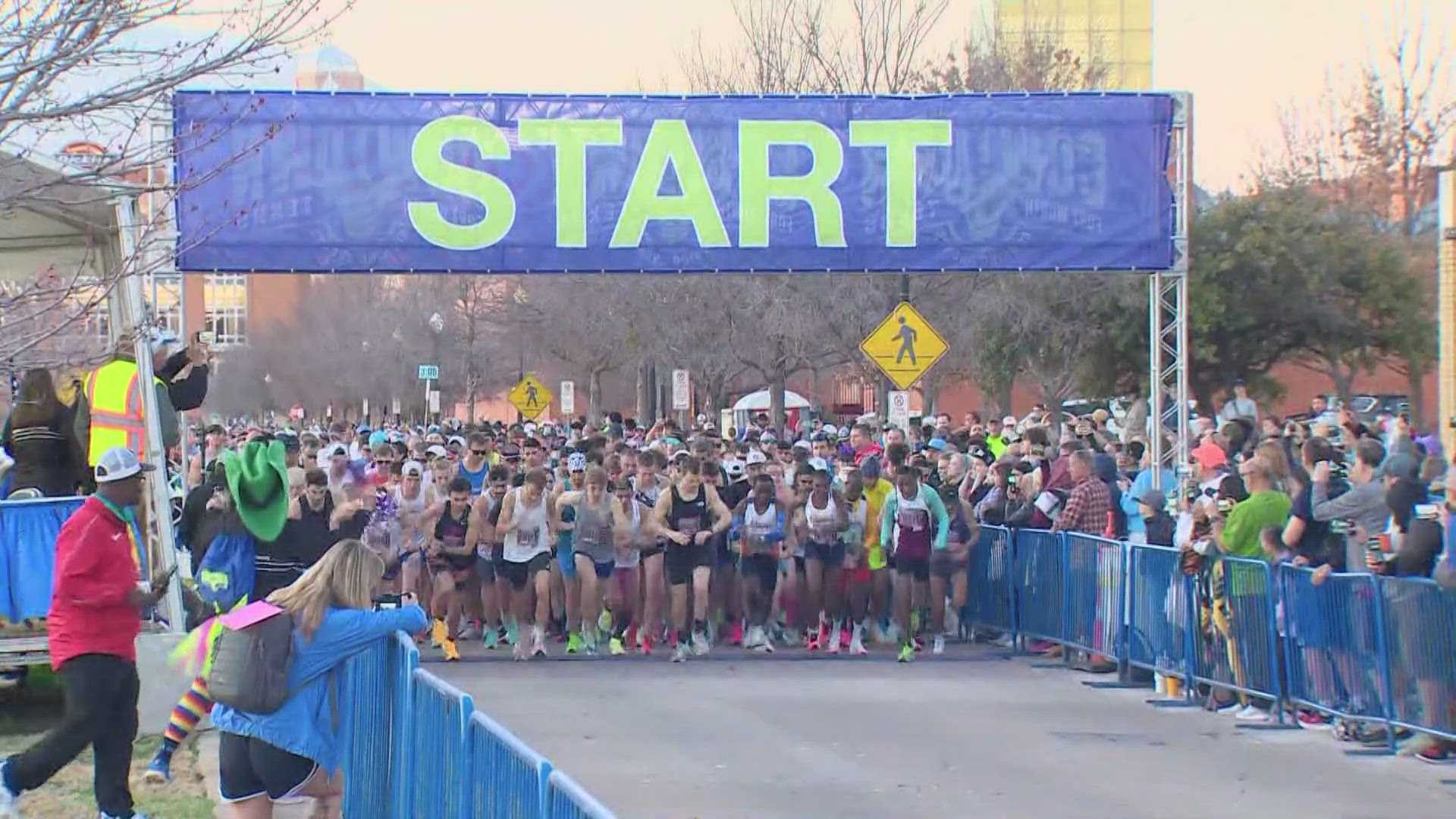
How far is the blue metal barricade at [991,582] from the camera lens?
17234 millimetres

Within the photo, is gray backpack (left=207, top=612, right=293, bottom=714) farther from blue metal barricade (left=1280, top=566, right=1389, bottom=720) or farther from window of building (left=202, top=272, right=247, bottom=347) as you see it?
window of building (left=202, top=272, right=247, bottom=347)

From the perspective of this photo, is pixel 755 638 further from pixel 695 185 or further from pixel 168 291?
pixel 168 291

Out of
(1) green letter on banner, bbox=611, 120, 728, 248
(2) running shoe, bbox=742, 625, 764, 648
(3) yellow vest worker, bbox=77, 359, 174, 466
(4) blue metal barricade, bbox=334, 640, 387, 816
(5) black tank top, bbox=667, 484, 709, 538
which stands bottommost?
(2) running shoe, bbox=742, 625, 764, 648

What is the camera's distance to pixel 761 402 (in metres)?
57.4

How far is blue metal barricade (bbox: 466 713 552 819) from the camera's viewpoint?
213 inches

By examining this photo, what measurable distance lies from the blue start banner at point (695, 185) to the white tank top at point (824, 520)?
7.64 ft

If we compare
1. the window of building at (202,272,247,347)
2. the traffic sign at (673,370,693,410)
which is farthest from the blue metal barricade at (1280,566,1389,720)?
the window of building at (202,272,247,347)

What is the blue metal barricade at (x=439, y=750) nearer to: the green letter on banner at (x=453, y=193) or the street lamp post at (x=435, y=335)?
the green letter on banner at (x=453, y=193)

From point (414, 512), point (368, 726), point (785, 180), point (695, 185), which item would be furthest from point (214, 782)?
point (785, 180)

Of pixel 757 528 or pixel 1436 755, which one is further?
pixel 757 528

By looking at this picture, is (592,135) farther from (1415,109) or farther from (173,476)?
(1415,109)

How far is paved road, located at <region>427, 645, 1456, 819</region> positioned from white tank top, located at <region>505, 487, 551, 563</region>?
1.06 m

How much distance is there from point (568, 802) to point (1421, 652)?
7618 mm

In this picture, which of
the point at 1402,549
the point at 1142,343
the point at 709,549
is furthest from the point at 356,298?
the point at 1402,549
